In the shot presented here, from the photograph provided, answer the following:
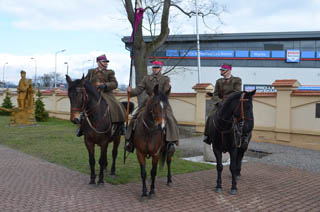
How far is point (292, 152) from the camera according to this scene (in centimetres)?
1270

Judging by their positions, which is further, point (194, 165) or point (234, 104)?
point (194, 165)

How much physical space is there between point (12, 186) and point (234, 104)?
17.0ft

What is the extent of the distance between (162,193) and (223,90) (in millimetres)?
2827

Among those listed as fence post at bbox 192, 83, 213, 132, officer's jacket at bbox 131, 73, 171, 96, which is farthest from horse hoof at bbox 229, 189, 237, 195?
fence post at bbox 192, 83, 213, 132

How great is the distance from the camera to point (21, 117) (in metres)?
20.2

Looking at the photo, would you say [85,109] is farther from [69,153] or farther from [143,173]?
[69,153]

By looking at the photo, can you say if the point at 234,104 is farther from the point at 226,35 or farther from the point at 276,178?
the point at 226,35

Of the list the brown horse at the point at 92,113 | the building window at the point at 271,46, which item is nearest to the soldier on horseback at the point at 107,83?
the brown horse at the point at 92,113

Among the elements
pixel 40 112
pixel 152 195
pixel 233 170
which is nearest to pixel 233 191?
pixel 233 170

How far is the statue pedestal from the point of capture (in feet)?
65.8

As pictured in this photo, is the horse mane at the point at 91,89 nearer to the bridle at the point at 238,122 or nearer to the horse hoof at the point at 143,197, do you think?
the horse hoof at the point at 143,197

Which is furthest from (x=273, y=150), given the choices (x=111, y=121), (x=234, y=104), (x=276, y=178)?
(x=111, y=121)

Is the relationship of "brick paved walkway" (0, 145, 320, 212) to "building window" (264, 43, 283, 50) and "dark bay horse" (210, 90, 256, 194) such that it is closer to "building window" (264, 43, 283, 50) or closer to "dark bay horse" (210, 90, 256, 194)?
"dark bay horse" (210, 90, 256, 194)

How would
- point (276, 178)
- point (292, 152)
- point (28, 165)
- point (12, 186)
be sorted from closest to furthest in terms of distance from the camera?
1. point (12, 186)
2. point (276, 178)
3. point (28, 165)
4. point (292, 152)
